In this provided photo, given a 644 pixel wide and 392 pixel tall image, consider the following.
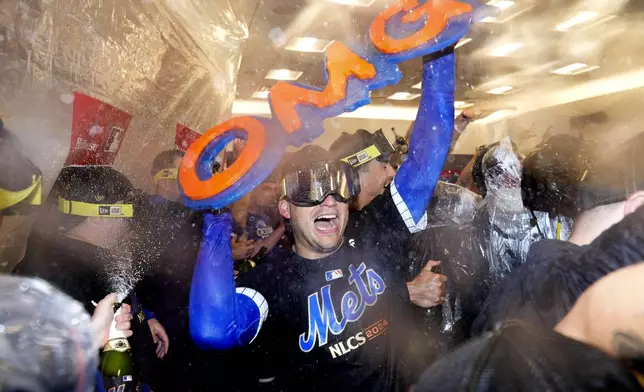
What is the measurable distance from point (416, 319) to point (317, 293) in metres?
0.63

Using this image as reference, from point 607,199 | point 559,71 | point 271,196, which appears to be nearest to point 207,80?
point 271,196

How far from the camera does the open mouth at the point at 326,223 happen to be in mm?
2156

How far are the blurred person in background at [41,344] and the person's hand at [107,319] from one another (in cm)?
100

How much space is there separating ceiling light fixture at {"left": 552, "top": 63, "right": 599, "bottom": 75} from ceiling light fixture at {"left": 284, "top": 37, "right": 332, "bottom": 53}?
6.03 meters

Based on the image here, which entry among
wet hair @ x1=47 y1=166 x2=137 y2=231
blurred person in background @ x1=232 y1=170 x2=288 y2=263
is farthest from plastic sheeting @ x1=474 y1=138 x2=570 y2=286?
wet hair @ x1=47 y1=166 x2=137 y2=231

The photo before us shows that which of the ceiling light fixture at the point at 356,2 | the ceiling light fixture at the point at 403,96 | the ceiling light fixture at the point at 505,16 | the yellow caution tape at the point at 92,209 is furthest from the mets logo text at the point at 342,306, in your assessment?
the ceiling light fixture at the point at 403,96

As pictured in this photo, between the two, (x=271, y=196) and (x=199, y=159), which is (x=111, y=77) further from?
(x=271, y=196)

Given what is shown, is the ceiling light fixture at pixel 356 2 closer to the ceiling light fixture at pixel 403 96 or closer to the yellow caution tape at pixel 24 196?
the yellow caution tape at pixel 24 196

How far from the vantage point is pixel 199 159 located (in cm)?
188

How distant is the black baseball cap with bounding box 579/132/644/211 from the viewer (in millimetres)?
1212

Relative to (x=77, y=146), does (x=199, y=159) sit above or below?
below

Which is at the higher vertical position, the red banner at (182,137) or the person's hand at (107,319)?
the red banner at (182,137)

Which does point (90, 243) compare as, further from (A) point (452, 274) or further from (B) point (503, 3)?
(B) point (503, 3)

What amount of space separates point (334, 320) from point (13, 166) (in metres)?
1.61
